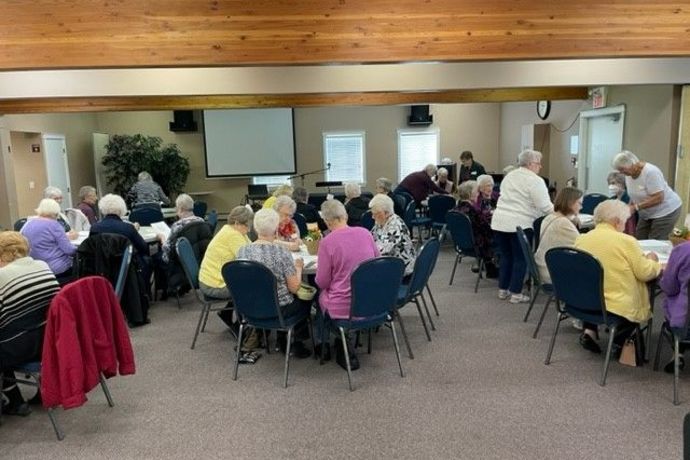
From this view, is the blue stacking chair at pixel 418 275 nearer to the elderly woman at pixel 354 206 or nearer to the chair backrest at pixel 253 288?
the chair backrest at pixel 253 288

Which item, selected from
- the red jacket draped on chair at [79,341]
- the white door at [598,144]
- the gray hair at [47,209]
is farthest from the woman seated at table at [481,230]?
the gray hair at [47,209]

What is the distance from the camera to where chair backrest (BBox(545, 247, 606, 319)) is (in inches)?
125

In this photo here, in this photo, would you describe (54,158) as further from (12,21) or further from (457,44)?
(457,44)

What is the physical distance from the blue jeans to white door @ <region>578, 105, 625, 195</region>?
12.1 feet

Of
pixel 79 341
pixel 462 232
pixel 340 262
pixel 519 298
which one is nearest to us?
pixel 79 341

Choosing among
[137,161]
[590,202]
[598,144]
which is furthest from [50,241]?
[598,144]

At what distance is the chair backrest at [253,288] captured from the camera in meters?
3.21

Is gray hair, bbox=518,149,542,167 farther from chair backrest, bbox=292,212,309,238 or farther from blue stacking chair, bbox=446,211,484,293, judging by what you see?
chair backrest, bbox=292,212,309,238

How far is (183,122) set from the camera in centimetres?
1131

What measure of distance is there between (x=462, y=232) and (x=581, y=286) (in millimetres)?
2352

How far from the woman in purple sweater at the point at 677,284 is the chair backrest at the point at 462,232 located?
2483 mm

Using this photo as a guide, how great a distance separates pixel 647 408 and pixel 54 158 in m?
9.74

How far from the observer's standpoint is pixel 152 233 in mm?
5648

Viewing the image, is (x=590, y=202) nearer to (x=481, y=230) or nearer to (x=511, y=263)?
(x=481, y=230)
